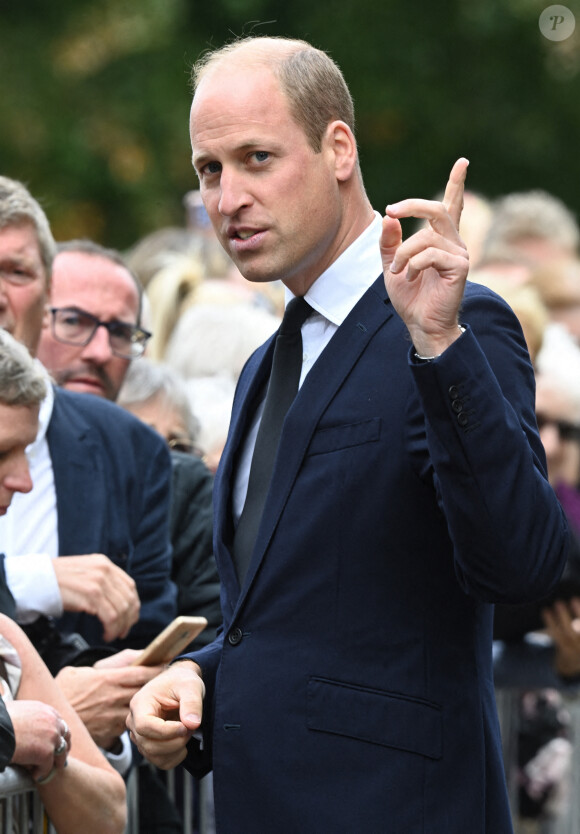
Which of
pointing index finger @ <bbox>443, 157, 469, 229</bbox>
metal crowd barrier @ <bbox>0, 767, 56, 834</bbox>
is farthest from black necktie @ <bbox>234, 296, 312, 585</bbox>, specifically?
metal crowd barrier @ <bbox>0, 767, 56, 834</bbox>

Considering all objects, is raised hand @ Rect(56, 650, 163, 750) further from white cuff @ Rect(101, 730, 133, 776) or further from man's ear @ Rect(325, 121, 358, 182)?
man's ear @ Rect(325, 121, 358, 182)

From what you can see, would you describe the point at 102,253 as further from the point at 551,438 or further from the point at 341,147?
the point at 341,147

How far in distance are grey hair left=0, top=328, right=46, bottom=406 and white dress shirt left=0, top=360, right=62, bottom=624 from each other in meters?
0.33

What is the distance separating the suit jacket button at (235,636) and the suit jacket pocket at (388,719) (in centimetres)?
24

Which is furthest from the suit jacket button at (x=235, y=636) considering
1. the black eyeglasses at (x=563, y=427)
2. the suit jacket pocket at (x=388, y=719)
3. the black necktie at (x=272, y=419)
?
the black eyeglasses at (x=563, y=427)

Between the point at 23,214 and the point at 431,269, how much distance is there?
255 cm

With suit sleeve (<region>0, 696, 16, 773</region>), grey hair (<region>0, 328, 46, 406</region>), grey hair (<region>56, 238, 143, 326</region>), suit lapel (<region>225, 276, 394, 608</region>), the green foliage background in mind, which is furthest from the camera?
the green foliage background

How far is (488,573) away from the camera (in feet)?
8.70

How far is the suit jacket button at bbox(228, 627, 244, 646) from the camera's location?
3037mm

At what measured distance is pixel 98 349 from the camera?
5512mm

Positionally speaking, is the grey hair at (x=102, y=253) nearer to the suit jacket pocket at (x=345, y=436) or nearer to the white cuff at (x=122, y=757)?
the white cuff at (x=122, y=757)

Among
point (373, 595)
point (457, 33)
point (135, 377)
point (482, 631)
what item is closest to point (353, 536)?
point (373, 595)

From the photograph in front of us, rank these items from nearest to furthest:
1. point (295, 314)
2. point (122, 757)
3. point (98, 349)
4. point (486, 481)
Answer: point (486, 481) < point (295, 314) < point (122, 757) < point (98, 349)

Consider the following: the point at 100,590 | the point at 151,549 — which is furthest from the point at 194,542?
the point at 100,590
